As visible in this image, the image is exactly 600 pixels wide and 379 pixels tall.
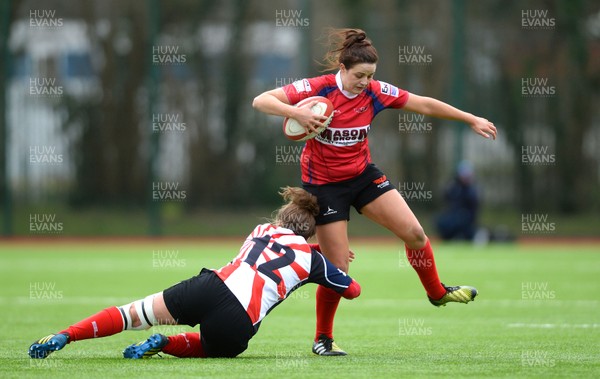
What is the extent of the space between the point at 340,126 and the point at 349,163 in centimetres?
27

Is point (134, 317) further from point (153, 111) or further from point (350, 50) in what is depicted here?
point (153, 111)

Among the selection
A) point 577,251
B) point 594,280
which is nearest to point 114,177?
point 577,251

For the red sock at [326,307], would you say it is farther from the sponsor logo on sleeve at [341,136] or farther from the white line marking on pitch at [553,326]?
the white line marking on pitch at [553,326]

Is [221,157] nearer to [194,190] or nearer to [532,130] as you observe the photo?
[194,190]

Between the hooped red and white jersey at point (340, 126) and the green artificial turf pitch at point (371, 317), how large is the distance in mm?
1240

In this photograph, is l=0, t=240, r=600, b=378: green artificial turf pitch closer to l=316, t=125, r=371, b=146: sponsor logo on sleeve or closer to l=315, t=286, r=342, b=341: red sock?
l=315, t=286, r=342, b=341: red sock

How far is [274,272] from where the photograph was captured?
578 centimetres

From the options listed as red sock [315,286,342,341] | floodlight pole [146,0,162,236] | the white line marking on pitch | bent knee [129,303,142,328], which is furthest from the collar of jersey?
floodlight pole [146,0,162,236]

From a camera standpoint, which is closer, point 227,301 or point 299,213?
point 227,301

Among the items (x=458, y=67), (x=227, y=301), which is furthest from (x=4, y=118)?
(x=227, y=301)

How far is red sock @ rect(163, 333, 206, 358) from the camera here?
19.6ft

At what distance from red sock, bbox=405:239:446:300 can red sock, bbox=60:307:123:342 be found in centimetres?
217

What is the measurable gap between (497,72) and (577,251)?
4.58 metres

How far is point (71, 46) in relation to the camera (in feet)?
64.3
